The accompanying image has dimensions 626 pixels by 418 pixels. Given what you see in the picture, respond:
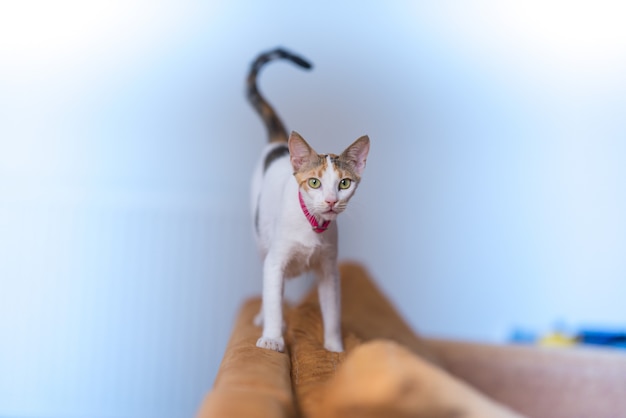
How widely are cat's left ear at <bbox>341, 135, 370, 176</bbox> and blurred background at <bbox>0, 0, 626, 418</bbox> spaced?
937mm

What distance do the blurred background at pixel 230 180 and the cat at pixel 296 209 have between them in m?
0.73

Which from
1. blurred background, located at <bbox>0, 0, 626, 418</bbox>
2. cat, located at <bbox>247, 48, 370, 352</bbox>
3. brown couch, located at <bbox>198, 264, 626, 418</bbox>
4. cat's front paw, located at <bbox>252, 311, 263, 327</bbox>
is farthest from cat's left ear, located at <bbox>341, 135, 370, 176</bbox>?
blurred background, located at <bbox>0, 0, 626, 418</bbox>

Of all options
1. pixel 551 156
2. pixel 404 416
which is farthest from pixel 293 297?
pixel 404 416

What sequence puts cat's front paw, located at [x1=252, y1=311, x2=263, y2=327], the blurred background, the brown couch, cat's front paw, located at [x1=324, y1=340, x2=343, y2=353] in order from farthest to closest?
the blurred background < cat's front paw, located at [x1=252, y1=311, x2=263, y2=327] < cat's front paw, located at [x1=324, y1=340, x2=343, y2=353] < the brown couch

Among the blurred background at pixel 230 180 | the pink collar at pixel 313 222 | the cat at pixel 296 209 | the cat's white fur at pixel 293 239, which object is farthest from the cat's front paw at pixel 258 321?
the blurred background at pixel 230 180

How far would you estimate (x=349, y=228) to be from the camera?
2.00m

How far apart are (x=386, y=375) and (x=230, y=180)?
156cm

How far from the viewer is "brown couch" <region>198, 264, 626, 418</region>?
0.44 meters

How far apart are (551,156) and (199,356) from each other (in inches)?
49.8

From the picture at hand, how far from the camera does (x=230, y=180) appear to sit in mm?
1938

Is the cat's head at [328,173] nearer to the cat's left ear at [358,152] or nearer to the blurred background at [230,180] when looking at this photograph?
the cat's left ear at [358,152]

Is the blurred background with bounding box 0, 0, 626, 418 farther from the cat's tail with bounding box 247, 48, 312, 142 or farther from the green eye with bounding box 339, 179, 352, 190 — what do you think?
the green eye with bounding box 339, 179, 352, 190

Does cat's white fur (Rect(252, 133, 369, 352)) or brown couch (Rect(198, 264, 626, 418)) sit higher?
cat's white fur (Rect(252, 133, 369, 352))

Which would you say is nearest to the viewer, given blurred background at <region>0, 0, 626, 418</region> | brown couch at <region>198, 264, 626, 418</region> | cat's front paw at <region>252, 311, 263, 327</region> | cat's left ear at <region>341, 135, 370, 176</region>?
brown couch at <region>198, 264, 626, 418</region>
